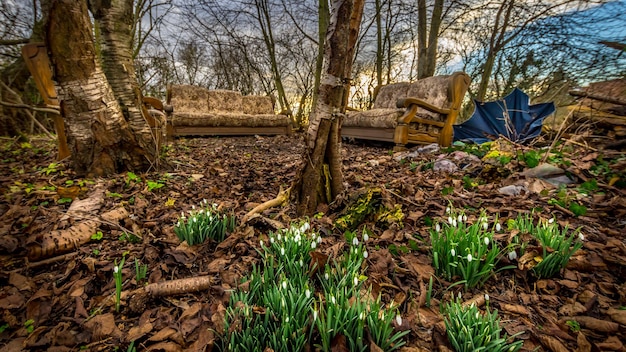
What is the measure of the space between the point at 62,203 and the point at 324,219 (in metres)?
2.16

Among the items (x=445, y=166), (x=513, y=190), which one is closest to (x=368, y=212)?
(x=513, y=190)

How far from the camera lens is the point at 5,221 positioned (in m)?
1.93

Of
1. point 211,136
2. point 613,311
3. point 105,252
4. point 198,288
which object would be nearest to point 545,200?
point 613,311

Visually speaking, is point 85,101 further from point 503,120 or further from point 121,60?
point 503,120

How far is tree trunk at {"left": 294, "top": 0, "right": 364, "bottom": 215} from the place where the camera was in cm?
196

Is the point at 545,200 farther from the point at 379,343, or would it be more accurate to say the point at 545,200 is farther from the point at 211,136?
the point at 211,136

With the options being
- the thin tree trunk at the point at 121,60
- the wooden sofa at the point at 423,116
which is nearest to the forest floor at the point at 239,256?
the thin tree trunk at the point at 121,60

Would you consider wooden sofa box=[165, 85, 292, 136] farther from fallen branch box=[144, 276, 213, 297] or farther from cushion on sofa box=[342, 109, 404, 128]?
fallen branch box=[144, 276, 213, 297]

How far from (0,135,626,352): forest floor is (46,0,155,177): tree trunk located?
0.24 metres

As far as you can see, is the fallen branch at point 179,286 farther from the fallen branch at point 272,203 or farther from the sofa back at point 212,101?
the sofa back at point 212,101

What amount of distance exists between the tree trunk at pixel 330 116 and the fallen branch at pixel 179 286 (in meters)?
0.96

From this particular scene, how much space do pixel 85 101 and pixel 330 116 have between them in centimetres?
238

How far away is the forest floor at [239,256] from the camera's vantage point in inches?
44.3

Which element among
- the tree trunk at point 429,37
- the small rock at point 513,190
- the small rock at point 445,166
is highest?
the tree trunk at point 429,37
